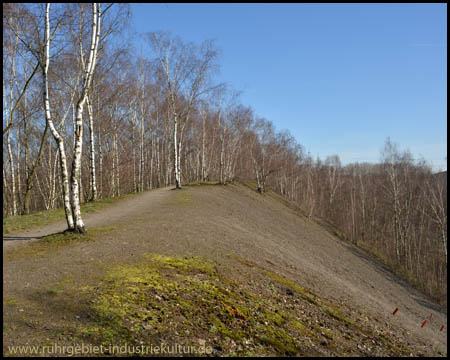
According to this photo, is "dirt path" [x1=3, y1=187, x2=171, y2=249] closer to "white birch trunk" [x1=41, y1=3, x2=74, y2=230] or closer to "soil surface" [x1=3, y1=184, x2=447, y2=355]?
"soil surface" [x1=3, y1=184, x2=447, y2=355]

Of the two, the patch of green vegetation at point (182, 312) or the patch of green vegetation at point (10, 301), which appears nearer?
the patch of green vegetation at point (182, 312)

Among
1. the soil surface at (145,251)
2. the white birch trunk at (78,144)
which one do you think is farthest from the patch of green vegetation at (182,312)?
the white birch trunk at (78,144)

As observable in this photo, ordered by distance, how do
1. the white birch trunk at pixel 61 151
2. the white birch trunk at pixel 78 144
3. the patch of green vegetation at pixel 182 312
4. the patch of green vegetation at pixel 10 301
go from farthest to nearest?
the white birch trunk at pixel 78 144 → the white birch trunk at pixel 61 151 → the patch of green vegetation at pixel 10 301 → the patch of green vegetation at pixel 182 312

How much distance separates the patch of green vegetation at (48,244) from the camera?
7.08 meters

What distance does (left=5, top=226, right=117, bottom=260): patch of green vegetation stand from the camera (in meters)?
7.08

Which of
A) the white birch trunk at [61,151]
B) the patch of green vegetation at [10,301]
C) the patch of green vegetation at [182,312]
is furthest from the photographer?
the white birch trunk at [61,151]

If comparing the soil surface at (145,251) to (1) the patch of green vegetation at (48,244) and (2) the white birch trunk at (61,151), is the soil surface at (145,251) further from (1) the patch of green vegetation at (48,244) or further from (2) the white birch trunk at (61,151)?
(2) the white birch trunk at (61,151)

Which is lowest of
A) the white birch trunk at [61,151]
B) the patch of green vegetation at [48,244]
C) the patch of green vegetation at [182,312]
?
the patch of green vegetation at [182,312]

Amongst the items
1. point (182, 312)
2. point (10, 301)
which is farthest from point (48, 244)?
point (182, 312)

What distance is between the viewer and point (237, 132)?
108ft

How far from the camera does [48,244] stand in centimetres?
788

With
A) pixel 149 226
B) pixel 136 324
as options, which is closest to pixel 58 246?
pixel 149 226

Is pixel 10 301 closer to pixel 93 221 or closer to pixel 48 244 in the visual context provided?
pixel 48 244

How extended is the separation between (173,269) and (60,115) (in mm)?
19242
